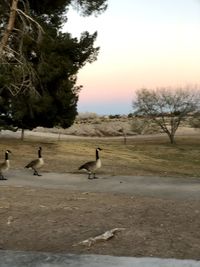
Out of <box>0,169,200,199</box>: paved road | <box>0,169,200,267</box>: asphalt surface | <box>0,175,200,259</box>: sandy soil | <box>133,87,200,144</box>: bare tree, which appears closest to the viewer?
<box>0,169,200,267</box>: asphalt surface

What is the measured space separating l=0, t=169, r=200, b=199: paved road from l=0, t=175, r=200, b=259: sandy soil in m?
2.97

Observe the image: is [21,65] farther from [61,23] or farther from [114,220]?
[114,220]

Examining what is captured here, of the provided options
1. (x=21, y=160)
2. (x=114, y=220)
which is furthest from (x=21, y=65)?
(x=114, y=220)

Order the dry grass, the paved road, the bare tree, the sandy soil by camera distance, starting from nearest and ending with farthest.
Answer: the sandy soil, the paved road, the dry grass, the bare tree

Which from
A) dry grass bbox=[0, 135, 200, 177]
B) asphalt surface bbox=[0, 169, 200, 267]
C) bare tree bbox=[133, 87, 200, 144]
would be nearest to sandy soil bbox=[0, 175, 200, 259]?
asphalt surface bbox=[0, 169, 200, 267]

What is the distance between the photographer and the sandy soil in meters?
8.24

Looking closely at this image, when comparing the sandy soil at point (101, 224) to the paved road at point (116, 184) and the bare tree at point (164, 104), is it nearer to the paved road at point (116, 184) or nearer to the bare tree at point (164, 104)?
the paved road at point (116, 184)

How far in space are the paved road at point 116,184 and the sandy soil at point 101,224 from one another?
2975mm

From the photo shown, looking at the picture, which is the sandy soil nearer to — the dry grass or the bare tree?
the dry grass

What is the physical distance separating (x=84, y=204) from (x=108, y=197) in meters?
1.47

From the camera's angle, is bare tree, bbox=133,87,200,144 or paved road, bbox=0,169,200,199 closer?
paved road, bbox=0,169,200,199

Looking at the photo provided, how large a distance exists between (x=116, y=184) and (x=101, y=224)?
25.2ft

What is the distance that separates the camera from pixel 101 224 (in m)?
9.60

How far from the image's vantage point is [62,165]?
81.5 feet
